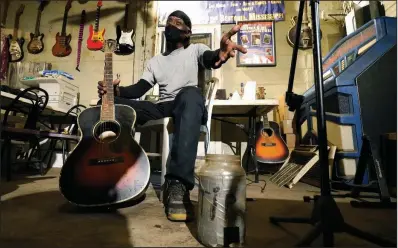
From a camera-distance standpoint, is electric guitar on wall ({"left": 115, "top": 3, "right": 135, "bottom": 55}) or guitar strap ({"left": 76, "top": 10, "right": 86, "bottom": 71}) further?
guitar strap ({"left": 76, "top": 10, "right": 86, "bottom": 71})

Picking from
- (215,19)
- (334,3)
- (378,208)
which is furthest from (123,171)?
(334,3)

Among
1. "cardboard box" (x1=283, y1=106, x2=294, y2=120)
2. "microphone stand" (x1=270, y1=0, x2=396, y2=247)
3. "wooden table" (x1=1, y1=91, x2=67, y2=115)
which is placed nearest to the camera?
"microphone stand" (x1=270, y1=0, x2=396, y2=247)

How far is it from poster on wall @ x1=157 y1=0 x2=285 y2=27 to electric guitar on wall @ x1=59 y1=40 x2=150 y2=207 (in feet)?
8.67

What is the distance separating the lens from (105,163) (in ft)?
3.77

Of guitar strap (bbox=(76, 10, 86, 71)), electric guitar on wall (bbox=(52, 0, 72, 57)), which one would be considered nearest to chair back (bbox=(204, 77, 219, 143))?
guitar strap (bbox=(76, 10, 86, 71))

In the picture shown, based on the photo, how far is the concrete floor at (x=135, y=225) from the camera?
30.3 inches

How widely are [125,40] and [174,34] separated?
214cm

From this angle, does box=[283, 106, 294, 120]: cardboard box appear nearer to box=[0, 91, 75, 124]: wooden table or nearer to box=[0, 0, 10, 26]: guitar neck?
box=[0, 91, 75, 124]: wooden table

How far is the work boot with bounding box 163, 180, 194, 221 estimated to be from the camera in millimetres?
965

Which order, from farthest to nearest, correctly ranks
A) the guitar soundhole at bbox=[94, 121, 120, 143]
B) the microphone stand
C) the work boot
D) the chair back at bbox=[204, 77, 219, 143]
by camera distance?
the chair back at bbox=[204, 77, 219, 143], the guitar soundhole at bbox=[94, 121, 120, 143], the work boot, the microphone stand

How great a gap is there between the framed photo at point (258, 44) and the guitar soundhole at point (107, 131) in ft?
8.04

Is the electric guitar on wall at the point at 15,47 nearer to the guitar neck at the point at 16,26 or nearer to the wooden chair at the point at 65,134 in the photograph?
the guitar neck at the point at 16,26

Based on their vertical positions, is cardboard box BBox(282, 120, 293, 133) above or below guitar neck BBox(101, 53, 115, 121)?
below

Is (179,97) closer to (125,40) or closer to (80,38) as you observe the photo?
(125,40)
